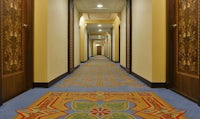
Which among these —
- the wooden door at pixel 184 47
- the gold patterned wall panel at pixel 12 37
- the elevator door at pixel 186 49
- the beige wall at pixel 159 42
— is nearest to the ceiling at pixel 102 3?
the beige wall at pixel 159 42

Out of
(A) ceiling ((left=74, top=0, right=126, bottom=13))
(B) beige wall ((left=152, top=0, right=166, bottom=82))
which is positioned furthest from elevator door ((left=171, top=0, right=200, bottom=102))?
(A) ceiling ((left=74, top=0, right=126, bottom=13))

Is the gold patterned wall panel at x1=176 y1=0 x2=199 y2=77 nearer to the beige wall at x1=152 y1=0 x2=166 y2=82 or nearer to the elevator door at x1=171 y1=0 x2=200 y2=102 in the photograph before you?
the elevator door at x1=171 y1=0 x2=200 y2=102

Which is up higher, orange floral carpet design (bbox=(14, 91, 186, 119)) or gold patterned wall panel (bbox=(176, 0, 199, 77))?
gold patterned wall panel (bbox=(176, 0, 199, 77))

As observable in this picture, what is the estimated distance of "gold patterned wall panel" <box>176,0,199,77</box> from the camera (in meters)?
2.83

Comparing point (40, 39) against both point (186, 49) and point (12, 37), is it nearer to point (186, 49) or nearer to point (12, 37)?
point (12, 37)

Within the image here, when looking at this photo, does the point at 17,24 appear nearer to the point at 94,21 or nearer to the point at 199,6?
the point at 199,6

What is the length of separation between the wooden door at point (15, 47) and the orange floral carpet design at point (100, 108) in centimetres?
56

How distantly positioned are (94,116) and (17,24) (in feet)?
6.92

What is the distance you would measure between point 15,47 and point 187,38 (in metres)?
2.75

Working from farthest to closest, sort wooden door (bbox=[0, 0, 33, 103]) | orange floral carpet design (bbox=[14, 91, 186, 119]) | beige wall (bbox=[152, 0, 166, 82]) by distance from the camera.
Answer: beige wall (bbox=[152, 0, 166, 82]) → wooden door (bbox=[0, 0, 33, 103]) → orange floral carpet design (bbox=[14, 91, 186, 119])

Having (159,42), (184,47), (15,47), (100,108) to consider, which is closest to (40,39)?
(15,47)

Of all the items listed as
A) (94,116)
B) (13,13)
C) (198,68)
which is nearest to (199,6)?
(198,68)

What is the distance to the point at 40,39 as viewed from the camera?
385 centimetres

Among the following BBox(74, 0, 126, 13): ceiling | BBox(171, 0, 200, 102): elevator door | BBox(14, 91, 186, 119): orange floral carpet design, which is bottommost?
BBox(14, 91, 186, 119): orange floral carpet design
